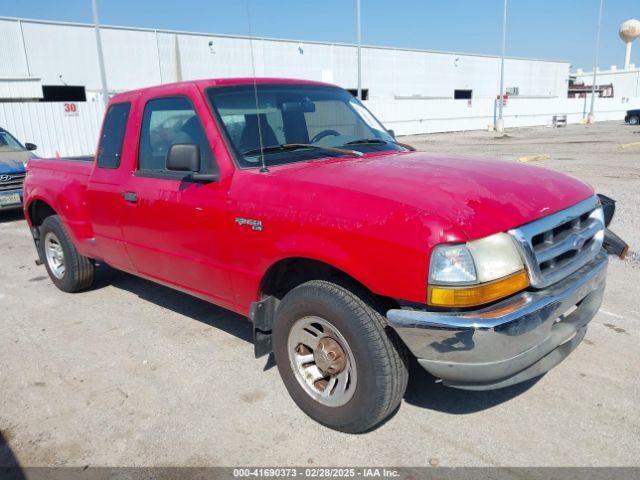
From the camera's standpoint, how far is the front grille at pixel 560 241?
255 centimetres

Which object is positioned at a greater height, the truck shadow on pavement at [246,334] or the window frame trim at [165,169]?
the window frame trim at [165,169]

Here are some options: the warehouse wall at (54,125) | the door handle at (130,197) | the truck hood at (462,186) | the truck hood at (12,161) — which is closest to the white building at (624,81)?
the warehouse wall at (54,125)

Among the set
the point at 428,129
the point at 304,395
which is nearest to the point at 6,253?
→ the point at 304,395

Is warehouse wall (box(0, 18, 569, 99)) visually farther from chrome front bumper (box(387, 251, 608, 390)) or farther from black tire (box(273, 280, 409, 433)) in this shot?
chrome front bumper (box(387, 251, 608, 390))

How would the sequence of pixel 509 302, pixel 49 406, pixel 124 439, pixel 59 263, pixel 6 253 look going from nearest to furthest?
pixel 509 302 → pixel 124 439 → pixel 49 406 → pixel 59 263 → pixel 6 253

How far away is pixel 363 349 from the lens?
8.75 feet

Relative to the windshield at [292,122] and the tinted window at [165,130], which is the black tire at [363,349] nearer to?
the windshield at [292,122]

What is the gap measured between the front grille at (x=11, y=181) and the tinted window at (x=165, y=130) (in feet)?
23.0

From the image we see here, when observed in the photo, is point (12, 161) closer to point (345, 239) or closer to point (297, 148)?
point (297, 148)

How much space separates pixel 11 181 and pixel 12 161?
1.73 ft

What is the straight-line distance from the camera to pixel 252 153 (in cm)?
344

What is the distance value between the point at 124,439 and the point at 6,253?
5.77 metres

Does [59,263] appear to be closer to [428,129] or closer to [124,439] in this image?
[124,439]

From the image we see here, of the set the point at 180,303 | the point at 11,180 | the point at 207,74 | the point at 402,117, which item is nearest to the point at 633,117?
the point at 402,117
